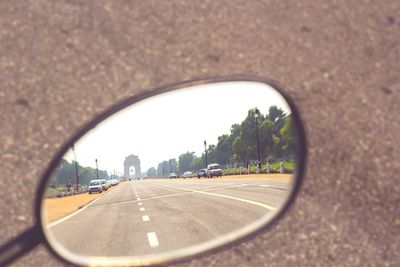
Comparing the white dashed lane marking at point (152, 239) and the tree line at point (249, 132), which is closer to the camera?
the tree line at point (249, 132)

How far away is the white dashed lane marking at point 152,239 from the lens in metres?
2.60

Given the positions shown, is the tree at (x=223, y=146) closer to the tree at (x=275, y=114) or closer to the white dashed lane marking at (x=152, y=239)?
the tree at (x=275, y=114)

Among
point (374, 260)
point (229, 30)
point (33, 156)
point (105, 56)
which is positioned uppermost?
point (229, 30)

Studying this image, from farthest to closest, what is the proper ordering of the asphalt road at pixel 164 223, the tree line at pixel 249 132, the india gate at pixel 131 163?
the asphalt road at pixel 164 223 → the india gate at pixel 131 163 → the tree line at pixel 249 132

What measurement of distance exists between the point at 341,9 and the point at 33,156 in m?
3.19

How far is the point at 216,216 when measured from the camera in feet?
15.5

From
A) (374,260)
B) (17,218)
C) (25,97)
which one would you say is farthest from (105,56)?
(374,260)

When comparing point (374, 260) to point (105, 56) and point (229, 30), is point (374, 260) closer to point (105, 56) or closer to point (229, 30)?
point (229, 30)

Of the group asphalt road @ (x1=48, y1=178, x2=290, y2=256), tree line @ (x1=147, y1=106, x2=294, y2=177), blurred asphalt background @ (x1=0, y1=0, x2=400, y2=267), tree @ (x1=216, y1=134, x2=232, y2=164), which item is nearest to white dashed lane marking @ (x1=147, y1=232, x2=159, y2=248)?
asphalt road @ (x1=48, y1=178, x2=290, y2=256)

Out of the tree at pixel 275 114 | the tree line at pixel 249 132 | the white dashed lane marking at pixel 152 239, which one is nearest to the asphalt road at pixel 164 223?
the white dashed lane marking at pixel 152 239

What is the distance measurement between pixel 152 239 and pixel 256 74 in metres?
1.69

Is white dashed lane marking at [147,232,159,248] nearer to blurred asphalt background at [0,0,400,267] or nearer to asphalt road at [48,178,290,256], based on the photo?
asphalt road at [48,178,290,256]

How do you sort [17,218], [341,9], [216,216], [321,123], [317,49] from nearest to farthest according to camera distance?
[17,218]
[321,123]
[317,49]
[341,9]
[216,216]

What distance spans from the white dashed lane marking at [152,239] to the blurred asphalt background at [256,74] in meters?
0.34
